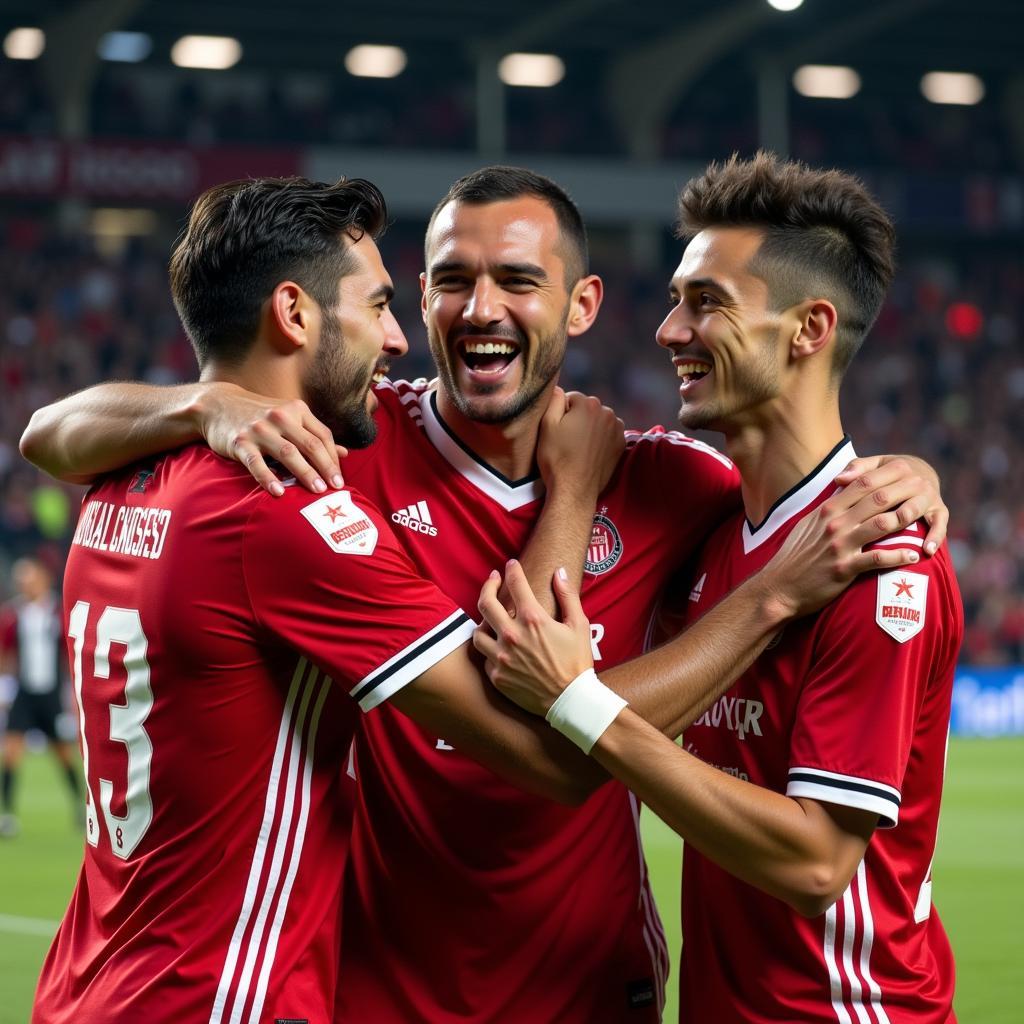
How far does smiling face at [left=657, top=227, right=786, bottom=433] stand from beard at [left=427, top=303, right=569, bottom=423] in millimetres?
347

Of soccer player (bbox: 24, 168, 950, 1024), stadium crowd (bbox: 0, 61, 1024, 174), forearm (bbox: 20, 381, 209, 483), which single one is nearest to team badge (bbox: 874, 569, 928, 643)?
soccer player (bbox: 24, 168, 950, 1024)

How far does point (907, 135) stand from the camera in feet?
106

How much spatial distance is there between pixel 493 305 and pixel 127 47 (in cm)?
2577

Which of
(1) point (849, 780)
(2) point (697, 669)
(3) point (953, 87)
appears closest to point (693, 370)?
(2) point (697, 669)

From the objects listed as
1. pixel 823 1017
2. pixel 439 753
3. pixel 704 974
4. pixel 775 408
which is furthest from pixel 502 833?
pixel 775 408

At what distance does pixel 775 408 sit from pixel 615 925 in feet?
3.89

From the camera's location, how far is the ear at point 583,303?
393 cm

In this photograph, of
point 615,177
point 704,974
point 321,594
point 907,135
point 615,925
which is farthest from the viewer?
point 907,135

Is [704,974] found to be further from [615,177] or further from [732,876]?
[615,177]

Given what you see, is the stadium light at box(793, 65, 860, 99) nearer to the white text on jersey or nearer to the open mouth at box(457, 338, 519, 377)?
the open mouth at box(457, 338, 519, 377)

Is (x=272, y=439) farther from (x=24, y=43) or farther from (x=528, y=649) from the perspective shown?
(x=24, y=43)

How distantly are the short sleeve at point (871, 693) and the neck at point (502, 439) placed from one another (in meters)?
0.99

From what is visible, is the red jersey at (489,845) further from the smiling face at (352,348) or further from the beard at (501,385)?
the smiling face at (352,348)

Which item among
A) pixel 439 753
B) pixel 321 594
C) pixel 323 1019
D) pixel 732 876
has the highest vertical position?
pixel 321 594
